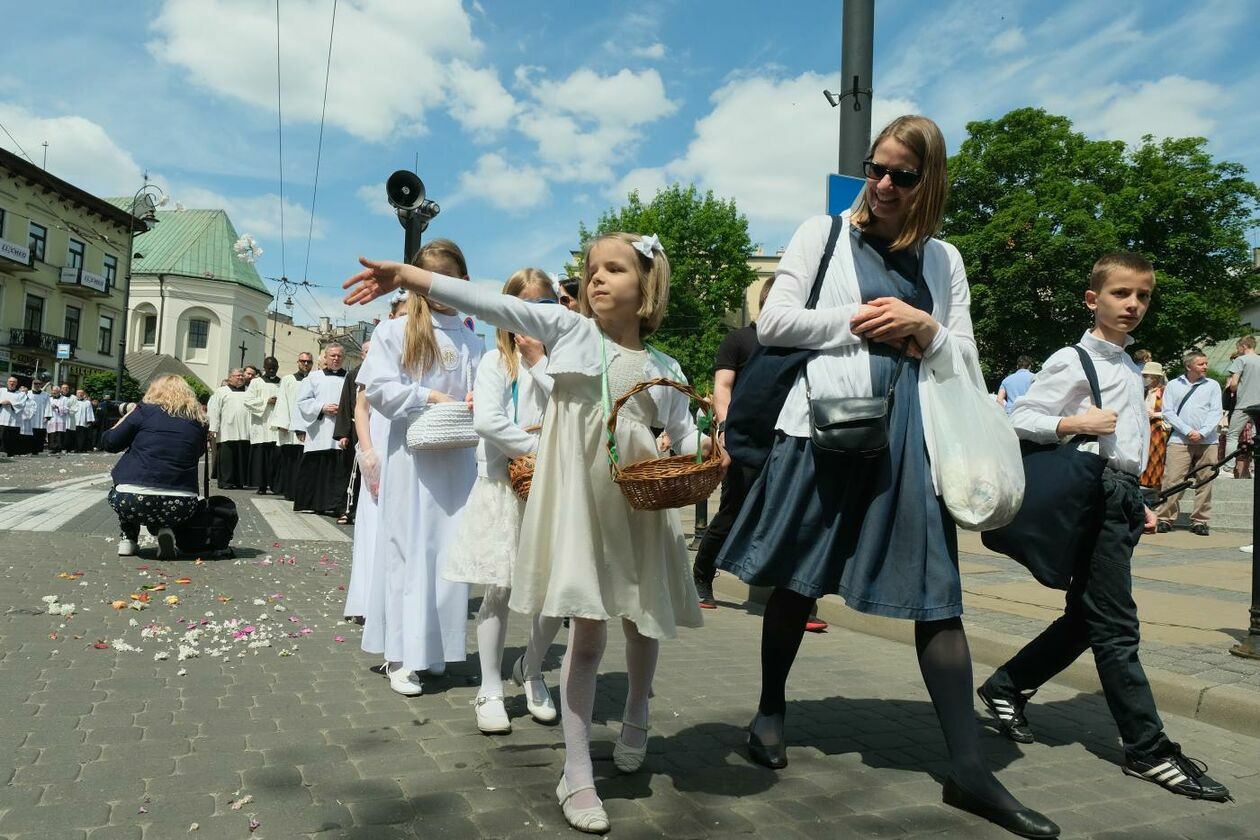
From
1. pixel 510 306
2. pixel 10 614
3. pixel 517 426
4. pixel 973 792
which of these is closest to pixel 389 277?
pixel 510 306

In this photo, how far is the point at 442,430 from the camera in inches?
168

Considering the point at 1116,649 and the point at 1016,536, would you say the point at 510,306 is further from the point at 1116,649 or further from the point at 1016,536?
the point at 1116,649

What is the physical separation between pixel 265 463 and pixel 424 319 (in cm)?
1272

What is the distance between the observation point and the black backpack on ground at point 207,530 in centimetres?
845

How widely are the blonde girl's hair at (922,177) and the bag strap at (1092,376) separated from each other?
2.83ft

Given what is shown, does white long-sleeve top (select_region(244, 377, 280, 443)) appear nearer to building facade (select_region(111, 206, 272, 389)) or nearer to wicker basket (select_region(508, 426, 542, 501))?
wicker basket (select_region(508, 426, 542, 501))

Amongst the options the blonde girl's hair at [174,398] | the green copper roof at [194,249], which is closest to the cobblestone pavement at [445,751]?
the blonde girl's hair at [174,398]

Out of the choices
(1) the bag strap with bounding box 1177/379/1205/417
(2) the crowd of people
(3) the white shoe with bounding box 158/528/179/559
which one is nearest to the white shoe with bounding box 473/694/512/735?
(3) the white shoe with bounding box 158/528/179/559

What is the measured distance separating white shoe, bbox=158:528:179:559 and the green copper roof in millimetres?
71025

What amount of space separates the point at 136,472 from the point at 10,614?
2.77 m

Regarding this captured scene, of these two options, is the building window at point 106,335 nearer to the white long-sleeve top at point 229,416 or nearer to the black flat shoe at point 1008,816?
the white long-sleeve top at point 229,416

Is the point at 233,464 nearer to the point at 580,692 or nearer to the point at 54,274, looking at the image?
the point at 580,692

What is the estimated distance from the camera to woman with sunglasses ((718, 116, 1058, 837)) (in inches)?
114

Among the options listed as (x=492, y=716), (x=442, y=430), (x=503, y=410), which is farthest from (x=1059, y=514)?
(x=442, y=430)
